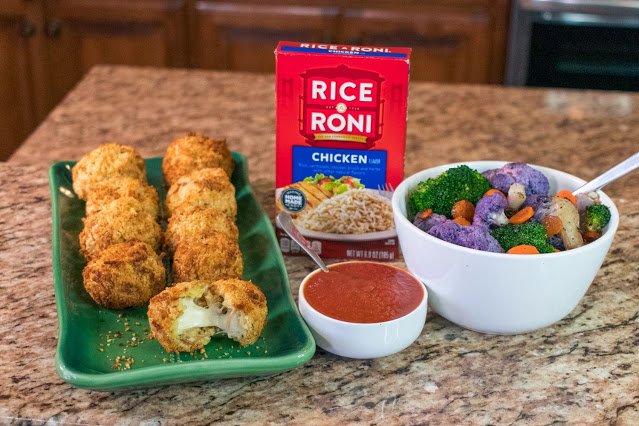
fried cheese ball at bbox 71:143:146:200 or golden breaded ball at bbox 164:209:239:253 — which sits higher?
fried cheese ball at bbox 71:143:146:200

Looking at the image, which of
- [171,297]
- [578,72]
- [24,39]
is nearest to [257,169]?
[171,297]

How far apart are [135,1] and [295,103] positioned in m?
2.29

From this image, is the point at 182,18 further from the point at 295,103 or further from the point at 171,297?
the point at 171,297

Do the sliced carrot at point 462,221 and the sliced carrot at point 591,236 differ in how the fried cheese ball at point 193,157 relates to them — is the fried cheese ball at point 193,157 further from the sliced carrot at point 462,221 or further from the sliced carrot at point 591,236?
the sliced carrot at point 591,236

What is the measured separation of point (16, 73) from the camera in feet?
12.2

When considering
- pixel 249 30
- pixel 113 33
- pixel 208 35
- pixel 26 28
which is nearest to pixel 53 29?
pixel 26 28

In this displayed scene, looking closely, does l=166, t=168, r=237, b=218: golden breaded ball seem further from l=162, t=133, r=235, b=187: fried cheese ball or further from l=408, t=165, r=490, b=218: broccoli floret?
l=408, t=165, r=490, b=218: broccoli floret

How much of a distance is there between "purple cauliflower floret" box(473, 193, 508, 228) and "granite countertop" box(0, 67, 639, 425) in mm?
179

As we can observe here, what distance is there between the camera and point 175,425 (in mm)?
1197

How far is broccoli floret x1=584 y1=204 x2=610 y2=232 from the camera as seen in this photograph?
1409mm

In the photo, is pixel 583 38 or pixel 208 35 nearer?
pixel 583 38

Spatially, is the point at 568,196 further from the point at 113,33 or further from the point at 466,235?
the point at 113,33

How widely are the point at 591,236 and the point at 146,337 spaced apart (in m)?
0.71

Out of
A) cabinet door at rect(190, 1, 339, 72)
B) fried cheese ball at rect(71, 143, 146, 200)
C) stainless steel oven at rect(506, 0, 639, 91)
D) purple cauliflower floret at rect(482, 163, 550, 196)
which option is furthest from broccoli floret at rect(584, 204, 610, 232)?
cabinet door at rect(190, 1, 339, 72)
